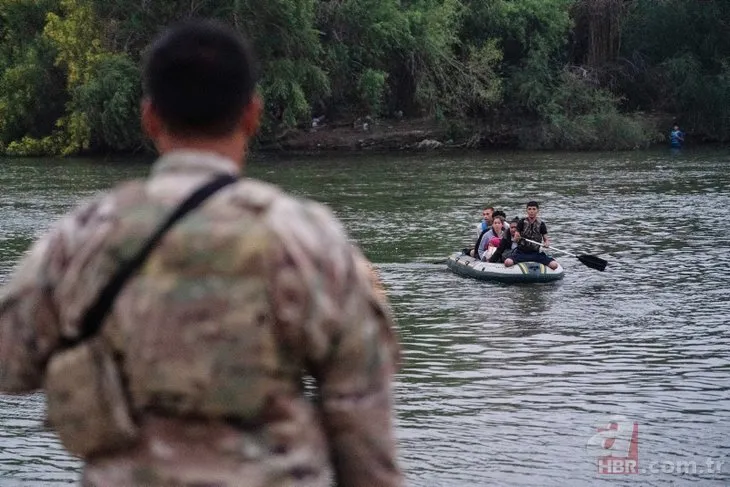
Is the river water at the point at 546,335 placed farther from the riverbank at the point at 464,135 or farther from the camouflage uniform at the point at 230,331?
the riverbank at the point at 464,135

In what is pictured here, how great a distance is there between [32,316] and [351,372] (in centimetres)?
63

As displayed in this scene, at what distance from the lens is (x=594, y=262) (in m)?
18.1

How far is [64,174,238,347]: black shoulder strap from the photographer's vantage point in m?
2.35

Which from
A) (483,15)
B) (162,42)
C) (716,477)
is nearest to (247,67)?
(162,42)

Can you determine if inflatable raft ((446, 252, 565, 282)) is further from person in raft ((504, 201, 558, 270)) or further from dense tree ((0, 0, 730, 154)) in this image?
dense tree ((0, 0, 730, 154))

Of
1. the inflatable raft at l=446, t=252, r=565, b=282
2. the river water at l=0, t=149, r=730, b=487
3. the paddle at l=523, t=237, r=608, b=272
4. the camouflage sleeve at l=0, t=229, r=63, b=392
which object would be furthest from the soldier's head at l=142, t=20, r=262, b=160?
the paddle at l=523, t=237, r=608, b=272

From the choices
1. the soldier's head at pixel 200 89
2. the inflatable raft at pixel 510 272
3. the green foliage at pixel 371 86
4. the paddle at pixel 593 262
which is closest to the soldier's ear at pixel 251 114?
the soldier's head at pixel 200 89

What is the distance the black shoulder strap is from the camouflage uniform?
0.04ft

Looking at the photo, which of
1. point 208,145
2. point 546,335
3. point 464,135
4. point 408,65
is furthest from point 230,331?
point 464,135

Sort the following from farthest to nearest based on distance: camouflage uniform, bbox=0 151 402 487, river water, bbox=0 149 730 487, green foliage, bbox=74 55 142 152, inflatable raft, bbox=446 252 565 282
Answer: green foliage, bbox=74 55 142 152 → inflatable raft, bbox=446 252 565 282 → river water, bbox=0 149 730 487 → camouflage uniform, bbox=0 151 402 487

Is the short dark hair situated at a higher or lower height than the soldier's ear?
higher

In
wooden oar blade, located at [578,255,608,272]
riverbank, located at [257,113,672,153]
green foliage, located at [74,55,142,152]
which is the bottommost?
riverbank, located at [257,113,672,153]

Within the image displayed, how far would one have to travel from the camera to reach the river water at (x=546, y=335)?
29.7 ft

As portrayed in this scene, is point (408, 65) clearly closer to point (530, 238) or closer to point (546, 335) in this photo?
point (530, 238)
